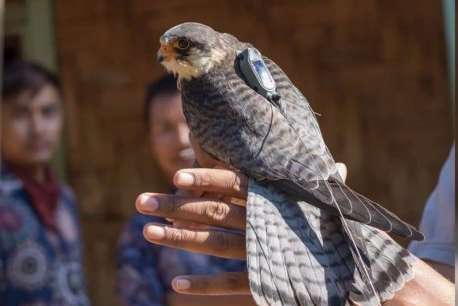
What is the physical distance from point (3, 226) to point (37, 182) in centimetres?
28

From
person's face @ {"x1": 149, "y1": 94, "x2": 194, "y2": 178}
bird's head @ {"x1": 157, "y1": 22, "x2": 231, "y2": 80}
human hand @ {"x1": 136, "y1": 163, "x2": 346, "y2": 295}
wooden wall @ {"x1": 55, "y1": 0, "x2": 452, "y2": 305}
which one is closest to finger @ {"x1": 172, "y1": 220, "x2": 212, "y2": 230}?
human hand @ {"x1": 136, "y1": 163, "x2": 346, "y2": 295}

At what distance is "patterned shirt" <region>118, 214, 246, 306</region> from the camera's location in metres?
3.64

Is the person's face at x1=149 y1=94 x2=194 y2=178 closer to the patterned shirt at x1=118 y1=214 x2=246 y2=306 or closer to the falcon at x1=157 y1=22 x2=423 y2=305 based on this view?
the patterned shirt at x1=118 y1=214 x2=246 y2=306

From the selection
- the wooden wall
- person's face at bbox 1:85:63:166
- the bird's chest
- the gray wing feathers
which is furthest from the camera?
the wooden wall

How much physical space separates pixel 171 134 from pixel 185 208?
1.67 m

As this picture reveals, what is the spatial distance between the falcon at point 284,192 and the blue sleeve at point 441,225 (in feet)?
1.24

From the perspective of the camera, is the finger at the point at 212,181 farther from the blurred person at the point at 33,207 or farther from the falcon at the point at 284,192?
the blurred person at the point at 33,207

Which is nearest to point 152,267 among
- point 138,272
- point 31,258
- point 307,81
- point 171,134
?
point 138,272

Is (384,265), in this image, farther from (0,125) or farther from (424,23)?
(424,23)

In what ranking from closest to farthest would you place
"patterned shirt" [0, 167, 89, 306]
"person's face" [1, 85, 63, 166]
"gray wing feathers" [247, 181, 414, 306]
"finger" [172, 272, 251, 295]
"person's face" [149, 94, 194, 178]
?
1. "gray wing feathers" [247, 181, 414, 306]
2. "finger" [172, 272, 251, 295]
3. "person's face" [149, 94, 194, 178]
4. "patterned shirt" [0, 167, 89, 306]
5. "person's face" [1, 85, 63, 166]

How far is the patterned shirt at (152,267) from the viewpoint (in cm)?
364

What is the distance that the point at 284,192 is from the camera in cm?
232

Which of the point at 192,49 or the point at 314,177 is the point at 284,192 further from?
the point at 192,49

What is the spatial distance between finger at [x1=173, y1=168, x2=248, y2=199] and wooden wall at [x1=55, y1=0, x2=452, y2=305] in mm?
2956
